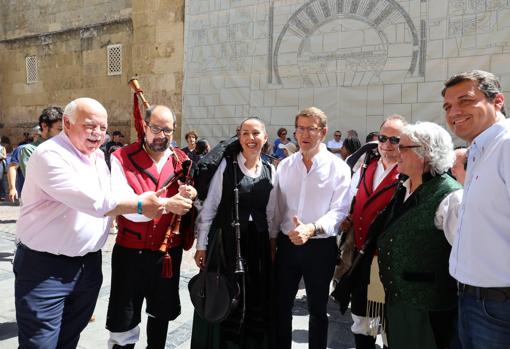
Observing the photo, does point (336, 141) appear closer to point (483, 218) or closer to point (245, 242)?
point (245, 242)

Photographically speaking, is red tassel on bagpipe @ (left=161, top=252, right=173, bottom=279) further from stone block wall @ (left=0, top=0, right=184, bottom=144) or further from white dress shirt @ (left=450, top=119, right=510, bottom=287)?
stone block wall @ (left=0, top=0, right=184, bottom=144)

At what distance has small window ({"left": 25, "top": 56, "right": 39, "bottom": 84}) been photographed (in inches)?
602

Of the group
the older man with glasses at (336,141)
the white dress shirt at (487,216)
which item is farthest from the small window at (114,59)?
the white dress shirt at (487,216)

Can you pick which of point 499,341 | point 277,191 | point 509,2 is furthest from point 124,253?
point 509,2

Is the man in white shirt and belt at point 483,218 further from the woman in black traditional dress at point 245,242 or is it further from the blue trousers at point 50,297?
the blue trousers at point 50,297

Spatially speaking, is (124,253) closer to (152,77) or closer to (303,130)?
(303,130)

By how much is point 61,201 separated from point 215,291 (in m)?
1.03

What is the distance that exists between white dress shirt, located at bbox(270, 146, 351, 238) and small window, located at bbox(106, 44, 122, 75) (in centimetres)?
1176

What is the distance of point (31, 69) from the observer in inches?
610

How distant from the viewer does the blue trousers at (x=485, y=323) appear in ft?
5.43

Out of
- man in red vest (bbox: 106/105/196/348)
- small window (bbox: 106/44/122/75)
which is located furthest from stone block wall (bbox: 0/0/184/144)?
man in red vest (bbox: 106/105/196/348)

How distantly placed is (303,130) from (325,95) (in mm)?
7139

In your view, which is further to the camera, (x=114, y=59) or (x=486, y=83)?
(x=114, y=59)

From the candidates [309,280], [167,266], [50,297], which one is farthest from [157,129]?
[309,280]
